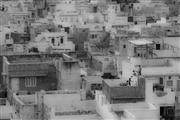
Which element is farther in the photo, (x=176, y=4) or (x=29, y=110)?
(x=176, y=4)

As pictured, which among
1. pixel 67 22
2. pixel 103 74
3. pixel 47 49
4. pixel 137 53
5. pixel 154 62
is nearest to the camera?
pixel 154 62

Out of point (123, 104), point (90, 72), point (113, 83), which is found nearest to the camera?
point (123, 104)

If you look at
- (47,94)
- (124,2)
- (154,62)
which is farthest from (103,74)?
(124,2)

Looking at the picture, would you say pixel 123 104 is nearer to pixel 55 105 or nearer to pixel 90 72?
pixel 55 105

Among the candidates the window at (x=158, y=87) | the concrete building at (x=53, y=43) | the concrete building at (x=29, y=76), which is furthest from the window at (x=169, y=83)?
the concrete building at (x=53, y=43)

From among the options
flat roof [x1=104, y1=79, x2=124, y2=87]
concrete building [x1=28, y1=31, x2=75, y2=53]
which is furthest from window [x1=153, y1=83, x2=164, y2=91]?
concrete building [x1=28, y1=31, x2=75, y2=53]

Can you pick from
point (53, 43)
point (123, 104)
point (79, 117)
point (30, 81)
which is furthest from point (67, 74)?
point (53, 43)

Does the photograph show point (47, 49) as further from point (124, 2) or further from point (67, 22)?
point (124, 2)

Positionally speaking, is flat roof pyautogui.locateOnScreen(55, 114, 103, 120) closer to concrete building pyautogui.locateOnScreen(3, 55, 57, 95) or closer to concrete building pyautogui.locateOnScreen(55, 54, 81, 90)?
concrete building pyautogui.locateOnScreen(55, 54, 81, 90)
